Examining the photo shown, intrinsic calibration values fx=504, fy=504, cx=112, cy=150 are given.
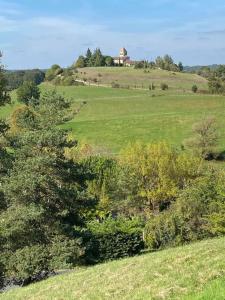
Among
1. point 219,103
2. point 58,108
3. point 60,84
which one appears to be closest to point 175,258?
point 58,108

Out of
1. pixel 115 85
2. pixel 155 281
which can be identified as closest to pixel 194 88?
pixel 115 85

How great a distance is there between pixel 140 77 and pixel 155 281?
150 meters

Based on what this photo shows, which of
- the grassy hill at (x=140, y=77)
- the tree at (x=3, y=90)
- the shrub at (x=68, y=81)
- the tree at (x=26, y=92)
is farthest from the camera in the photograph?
the shrub at (x=68, y=81)

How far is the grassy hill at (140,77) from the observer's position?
150 metres

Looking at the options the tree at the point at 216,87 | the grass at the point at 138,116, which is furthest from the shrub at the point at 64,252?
the tree at the point at 216,87

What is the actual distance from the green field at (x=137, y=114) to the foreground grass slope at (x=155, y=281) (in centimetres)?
6791

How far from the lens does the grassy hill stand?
5910 inches

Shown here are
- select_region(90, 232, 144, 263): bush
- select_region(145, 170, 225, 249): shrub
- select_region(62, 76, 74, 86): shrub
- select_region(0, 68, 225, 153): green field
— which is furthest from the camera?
select_region(62, 76, 74, 86): shrub

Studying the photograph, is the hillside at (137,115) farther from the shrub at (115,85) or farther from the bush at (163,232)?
the bush at (163,232)

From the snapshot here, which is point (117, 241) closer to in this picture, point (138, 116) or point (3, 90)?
point (3, 90)

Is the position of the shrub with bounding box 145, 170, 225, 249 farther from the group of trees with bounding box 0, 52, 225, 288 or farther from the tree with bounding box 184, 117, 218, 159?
the tree with bounding box 184, 117, 218, 159

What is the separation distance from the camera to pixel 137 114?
110125 millimetres

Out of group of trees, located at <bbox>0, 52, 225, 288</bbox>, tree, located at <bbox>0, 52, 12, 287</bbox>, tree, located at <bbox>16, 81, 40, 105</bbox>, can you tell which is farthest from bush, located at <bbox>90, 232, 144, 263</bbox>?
tree, located at <bbox>16, 81, 40, 105</bbox>

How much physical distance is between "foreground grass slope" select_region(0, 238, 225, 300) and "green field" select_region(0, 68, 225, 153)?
67912 mm
